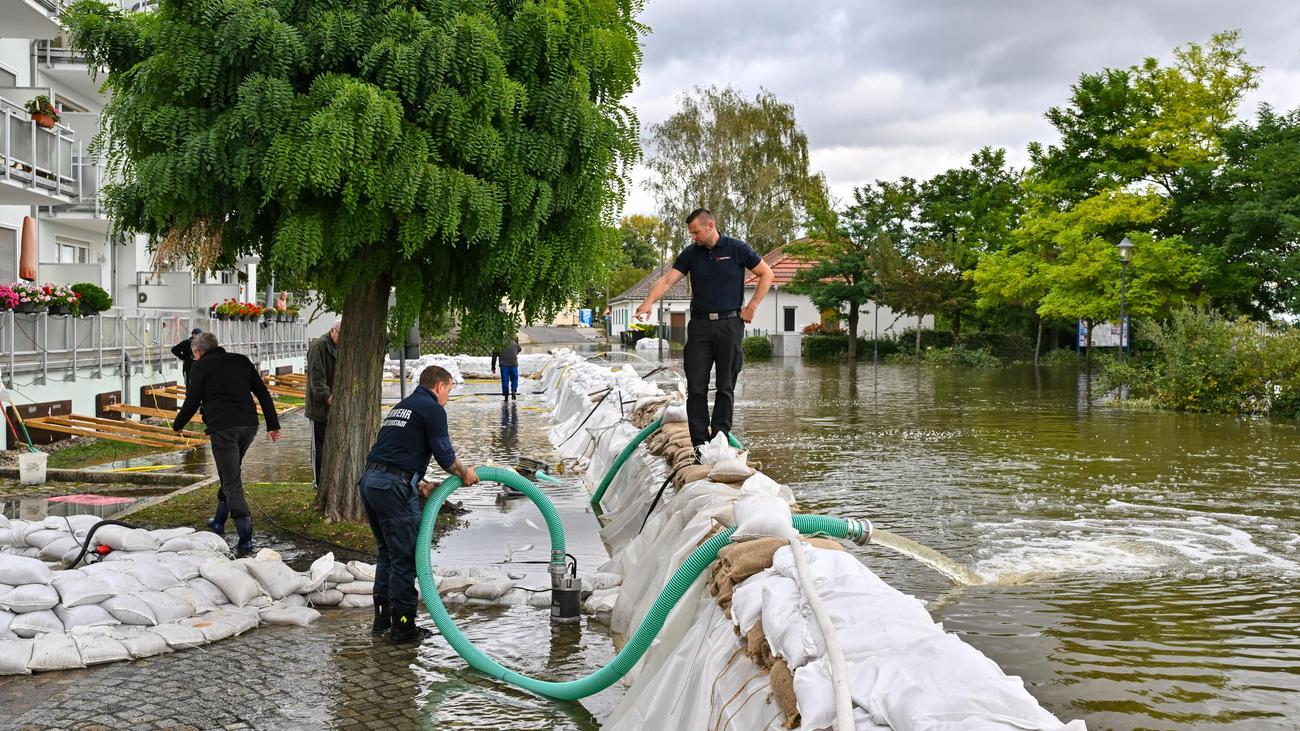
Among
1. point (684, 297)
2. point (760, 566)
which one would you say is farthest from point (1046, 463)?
point (684, 297)

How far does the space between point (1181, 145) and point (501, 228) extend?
115 ft

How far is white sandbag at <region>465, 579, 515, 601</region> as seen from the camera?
298 inches

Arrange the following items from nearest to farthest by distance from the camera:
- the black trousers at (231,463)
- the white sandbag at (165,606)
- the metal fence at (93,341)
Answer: the white sandbag at (165,606) < the black trousers at (231,463) < the metal fence at (93,341)

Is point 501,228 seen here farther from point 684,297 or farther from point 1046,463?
point 684,297

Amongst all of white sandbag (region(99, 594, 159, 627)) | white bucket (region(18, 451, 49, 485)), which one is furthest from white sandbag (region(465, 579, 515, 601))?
white bucket (region(18, 451, 49, 485))

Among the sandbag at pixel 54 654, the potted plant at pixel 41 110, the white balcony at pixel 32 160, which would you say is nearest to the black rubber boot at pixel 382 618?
the sandbag at pixel 54 654

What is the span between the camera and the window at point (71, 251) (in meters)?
25.0

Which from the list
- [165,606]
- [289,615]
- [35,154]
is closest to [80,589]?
[165,606]

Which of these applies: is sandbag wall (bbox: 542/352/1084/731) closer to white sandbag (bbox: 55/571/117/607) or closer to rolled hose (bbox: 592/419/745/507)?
white sandbag (bbox: 55/571/117/607)

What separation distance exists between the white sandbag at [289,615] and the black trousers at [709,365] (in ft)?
10.1

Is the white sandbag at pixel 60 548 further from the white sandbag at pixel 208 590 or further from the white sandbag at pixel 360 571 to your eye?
the white sandbag at pixel 360 571

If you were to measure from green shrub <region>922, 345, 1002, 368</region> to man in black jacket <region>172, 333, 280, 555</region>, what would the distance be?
1764 inches

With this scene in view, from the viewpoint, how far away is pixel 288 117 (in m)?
8.44

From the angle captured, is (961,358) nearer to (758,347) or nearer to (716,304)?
(758,347)
